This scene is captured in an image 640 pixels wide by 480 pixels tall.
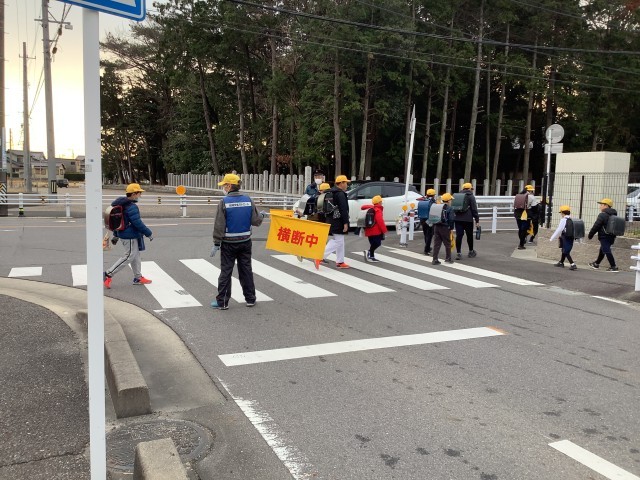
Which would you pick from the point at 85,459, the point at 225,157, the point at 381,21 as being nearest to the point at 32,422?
the point at 85,459

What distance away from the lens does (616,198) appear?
13.1 m

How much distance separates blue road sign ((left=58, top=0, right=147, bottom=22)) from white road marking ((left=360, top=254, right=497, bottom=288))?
8.02m

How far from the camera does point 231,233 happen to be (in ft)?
23.9

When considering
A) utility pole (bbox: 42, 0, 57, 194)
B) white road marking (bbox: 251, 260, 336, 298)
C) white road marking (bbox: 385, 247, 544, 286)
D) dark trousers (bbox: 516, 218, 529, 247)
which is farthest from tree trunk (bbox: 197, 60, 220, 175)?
white road marking (bbox: 251, 260, 336, 298)

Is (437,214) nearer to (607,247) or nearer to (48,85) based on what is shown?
(607,247)

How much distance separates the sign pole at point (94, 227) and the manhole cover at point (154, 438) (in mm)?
593

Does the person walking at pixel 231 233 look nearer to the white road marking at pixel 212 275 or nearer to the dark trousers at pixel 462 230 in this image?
the white road marking at pixel 212 275

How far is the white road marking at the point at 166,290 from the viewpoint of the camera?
25.4 ft

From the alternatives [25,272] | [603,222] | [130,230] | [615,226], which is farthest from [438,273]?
[25,272]

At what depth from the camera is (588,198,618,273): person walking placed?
10984 millimetres

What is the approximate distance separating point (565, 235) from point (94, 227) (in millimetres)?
11161

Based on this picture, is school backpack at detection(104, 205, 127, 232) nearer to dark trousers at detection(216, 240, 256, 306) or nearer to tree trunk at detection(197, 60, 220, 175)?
dark trousers at detection(216, 240, 256, 306)

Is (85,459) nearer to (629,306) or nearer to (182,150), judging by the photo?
(629,306)

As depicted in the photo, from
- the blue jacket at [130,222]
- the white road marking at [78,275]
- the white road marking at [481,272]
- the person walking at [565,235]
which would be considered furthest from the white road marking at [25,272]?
the person walking at [565,235]
